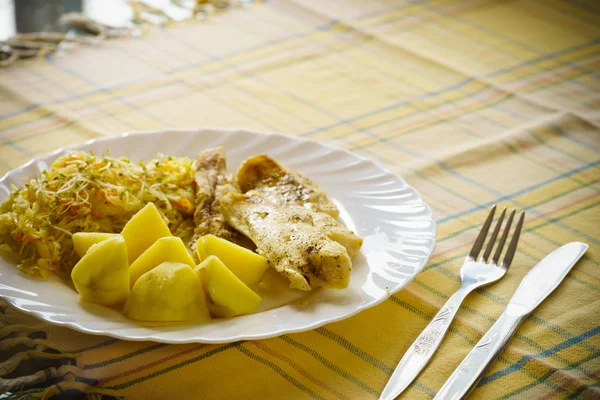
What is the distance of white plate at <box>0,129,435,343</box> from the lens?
1.77 metres

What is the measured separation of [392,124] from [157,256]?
177 centimetres

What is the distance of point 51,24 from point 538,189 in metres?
2.83

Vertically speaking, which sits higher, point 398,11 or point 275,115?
point 398,11

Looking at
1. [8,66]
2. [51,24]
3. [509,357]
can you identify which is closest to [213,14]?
[51,24]

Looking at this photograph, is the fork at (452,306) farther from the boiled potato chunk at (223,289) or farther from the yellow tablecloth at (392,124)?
the boiled potato chunk at (223,289)

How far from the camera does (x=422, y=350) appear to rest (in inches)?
73.1

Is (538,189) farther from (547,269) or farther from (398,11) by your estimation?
(398,11)

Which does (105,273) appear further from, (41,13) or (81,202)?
(41,13)

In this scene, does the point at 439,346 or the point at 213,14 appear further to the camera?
the point at 213,14

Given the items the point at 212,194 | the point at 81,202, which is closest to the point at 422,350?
the point at 212,194

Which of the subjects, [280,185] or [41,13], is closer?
[280,185]

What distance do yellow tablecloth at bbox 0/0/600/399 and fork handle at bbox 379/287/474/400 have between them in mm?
35

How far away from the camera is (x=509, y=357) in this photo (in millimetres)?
1896

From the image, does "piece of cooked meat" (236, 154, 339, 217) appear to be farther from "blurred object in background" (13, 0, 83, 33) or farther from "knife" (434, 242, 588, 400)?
"blurred object in background" (13, 0, 83, 33)
